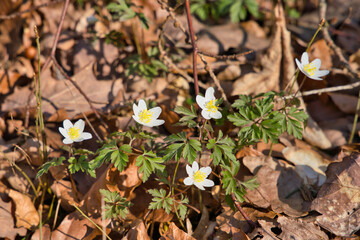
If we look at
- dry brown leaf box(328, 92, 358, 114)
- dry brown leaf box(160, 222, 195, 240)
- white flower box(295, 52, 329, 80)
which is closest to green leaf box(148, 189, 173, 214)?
dry brown leaf box(160, 222, 195, 240)

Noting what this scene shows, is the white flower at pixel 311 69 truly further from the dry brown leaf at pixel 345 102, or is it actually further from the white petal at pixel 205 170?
the white petal at pixel 205 170

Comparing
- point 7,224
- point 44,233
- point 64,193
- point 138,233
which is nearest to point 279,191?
point 138,233

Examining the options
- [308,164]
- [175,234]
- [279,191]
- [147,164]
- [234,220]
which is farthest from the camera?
[308,164]

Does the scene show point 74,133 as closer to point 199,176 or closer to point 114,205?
point 114,205

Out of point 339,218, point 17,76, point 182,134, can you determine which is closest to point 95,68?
point 17,76

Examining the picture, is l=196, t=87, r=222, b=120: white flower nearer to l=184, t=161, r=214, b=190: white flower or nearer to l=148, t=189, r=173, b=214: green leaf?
l=184, t=161, r=214, b=190: white flower

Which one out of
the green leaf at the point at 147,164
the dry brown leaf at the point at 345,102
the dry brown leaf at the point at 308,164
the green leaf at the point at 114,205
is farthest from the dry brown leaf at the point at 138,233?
the dry brown leaf at the point at 345,102

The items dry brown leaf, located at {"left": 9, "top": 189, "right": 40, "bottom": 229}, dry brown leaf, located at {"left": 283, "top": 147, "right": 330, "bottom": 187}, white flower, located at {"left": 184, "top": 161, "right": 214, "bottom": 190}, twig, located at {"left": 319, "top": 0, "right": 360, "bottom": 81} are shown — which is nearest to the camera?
white flower, located at {"left": 184, "top": 161, "right": 214, "bottom": 190}
